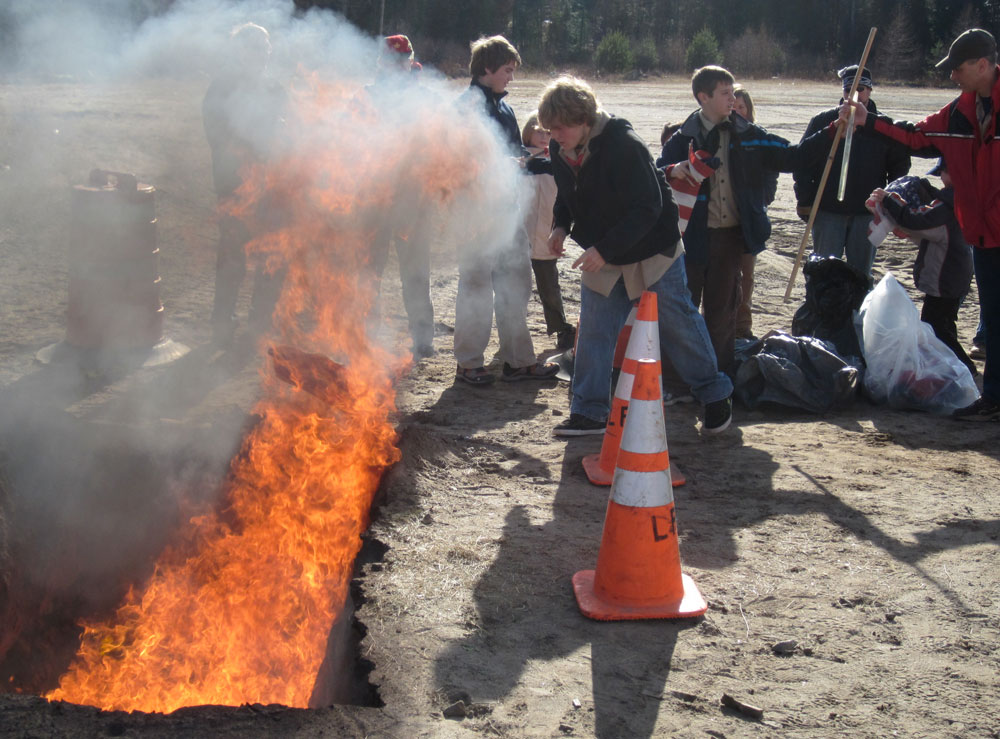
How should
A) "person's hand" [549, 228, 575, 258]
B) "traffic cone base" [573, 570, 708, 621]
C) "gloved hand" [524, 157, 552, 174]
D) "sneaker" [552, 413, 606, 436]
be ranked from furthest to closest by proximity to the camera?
"gloved hand" [524, 157, 552, 174] → "sneaker" [552, 413, 606, 436] → "person's hand" [549, 228, 575, 258] → "traffic cone base" [573, 570, 708, 621]

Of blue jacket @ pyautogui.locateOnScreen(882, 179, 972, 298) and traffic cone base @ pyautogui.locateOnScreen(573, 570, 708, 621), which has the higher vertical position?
blue jacket @ pyautogui.locateOnScreen(882, 179, 972, 298)

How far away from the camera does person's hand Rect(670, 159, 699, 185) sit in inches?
211

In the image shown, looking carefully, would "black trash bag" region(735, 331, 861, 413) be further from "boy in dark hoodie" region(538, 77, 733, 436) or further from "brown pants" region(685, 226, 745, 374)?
"boy in dark hoodie" region(538, 77, 733, 436)

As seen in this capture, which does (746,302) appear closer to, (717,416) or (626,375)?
(717,416)

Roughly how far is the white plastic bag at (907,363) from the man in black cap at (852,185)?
55 cm

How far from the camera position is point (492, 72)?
5723mm

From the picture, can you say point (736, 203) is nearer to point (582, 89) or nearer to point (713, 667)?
point (582, 89)

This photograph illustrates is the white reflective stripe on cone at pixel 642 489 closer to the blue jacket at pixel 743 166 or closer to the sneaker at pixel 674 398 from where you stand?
the sneaker at pixel 674 398

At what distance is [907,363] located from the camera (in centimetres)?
567

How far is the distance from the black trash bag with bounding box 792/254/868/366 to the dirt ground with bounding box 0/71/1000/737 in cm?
63

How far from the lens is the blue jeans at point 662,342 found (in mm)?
4969

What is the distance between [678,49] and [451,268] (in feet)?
109

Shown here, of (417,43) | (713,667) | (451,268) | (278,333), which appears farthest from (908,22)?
(713,667)

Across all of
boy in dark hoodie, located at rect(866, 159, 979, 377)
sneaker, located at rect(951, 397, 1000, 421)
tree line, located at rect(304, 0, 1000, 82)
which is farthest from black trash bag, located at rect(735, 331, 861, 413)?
tree line, located at rect(304, 0, 1000, 82)
